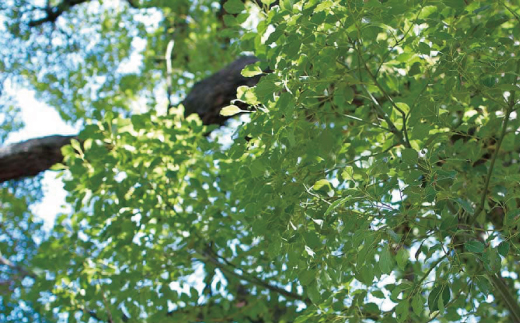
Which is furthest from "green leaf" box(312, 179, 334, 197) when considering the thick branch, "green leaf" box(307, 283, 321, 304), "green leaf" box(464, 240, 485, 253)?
the thick branch

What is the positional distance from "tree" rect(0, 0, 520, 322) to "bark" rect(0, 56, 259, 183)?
2 centimetres

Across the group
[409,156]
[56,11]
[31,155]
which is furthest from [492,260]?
[56,11]

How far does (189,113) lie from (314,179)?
2300 mm

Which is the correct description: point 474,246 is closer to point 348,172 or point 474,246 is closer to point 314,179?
point 348,172

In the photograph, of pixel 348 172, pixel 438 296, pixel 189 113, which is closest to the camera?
pixel 438 296

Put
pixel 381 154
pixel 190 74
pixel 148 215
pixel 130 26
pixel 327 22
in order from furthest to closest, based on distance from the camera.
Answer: pixel 130 26, pixel 190 74, pixel 148 215, pixel 381 154, pixel 327 22

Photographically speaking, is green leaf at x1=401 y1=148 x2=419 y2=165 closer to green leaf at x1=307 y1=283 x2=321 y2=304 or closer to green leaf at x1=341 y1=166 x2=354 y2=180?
Answer: green leaf at x1=341 y1=166 x2=354 y2=180

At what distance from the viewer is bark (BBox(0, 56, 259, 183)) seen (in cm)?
412

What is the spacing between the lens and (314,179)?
2.12 m

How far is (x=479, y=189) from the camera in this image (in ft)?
8.20

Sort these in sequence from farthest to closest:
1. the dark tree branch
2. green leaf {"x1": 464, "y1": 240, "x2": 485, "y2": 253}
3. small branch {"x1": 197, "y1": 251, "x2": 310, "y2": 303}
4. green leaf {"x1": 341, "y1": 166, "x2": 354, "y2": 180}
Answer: the dark tree branch < small branch {"x1": 197, "y1": 251, "x2": 310, "y2": 303} < green leaf {"x1": 341, "y1": 166, "x2": 354, "y2": 180} < green leaf {"x1": 464, "y1": 240, "x2": 485, "y2": 253}

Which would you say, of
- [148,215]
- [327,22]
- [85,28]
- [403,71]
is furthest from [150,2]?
[327,22]

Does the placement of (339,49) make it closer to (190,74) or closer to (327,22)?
(327,22)

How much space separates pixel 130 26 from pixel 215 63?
4.11 ft
